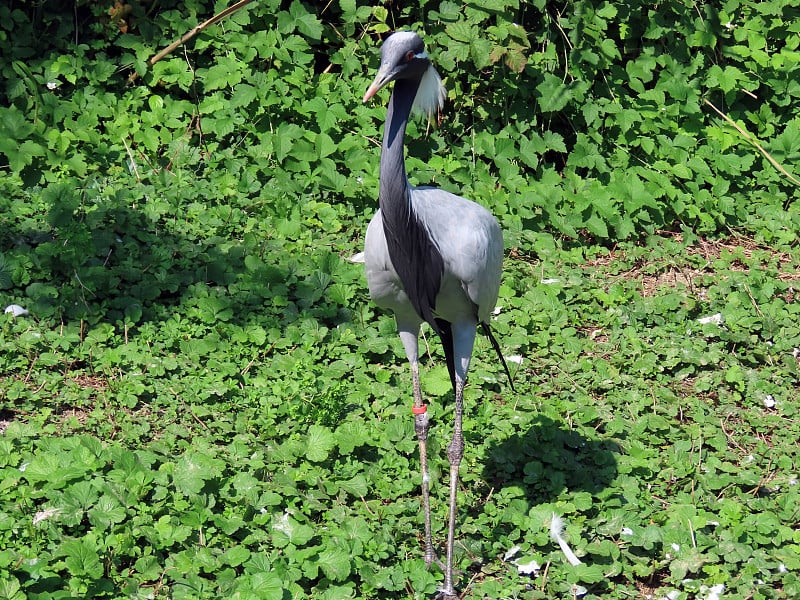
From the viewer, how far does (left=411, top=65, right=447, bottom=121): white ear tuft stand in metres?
4.00

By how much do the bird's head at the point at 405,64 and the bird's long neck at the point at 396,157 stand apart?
2.3 inches

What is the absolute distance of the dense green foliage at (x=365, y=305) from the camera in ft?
13.7

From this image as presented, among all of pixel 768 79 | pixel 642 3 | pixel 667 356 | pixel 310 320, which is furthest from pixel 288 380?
pixel 768 79

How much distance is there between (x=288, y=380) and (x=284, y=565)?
1396mm

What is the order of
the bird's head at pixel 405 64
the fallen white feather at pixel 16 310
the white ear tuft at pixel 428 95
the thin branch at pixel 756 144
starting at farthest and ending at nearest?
the thin branch at pixel 756 144, the fallen white feather at pixel 16 310, the white ear tuft at pixel 428 95, the bird's head at pixel 405 64

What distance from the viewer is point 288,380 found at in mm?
5121

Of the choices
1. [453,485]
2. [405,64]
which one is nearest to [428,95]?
[405,64]

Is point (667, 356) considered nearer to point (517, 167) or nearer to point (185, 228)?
point (517, 167)

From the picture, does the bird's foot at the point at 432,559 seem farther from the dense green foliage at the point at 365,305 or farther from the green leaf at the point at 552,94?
the green leaf at the point at 552,94

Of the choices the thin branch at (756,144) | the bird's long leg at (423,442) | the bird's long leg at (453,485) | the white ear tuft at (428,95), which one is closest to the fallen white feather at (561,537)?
the bird's long leg at (453,485)

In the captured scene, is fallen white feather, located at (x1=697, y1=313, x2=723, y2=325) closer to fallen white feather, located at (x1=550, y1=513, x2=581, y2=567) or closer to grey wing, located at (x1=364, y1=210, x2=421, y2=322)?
fallen white feather, located at (x1=550, y1=513, x2=581, y2=567)

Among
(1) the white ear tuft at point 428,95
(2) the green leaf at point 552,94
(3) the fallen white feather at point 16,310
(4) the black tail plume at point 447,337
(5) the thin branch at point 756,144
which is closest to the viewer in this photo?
(1) the white ear tuft at point 428,95

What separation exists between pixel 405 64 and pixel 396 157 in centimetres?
37

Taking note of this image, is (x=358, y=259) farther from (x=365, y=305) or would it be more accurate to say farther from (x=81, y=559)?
(x=81, y=559)
